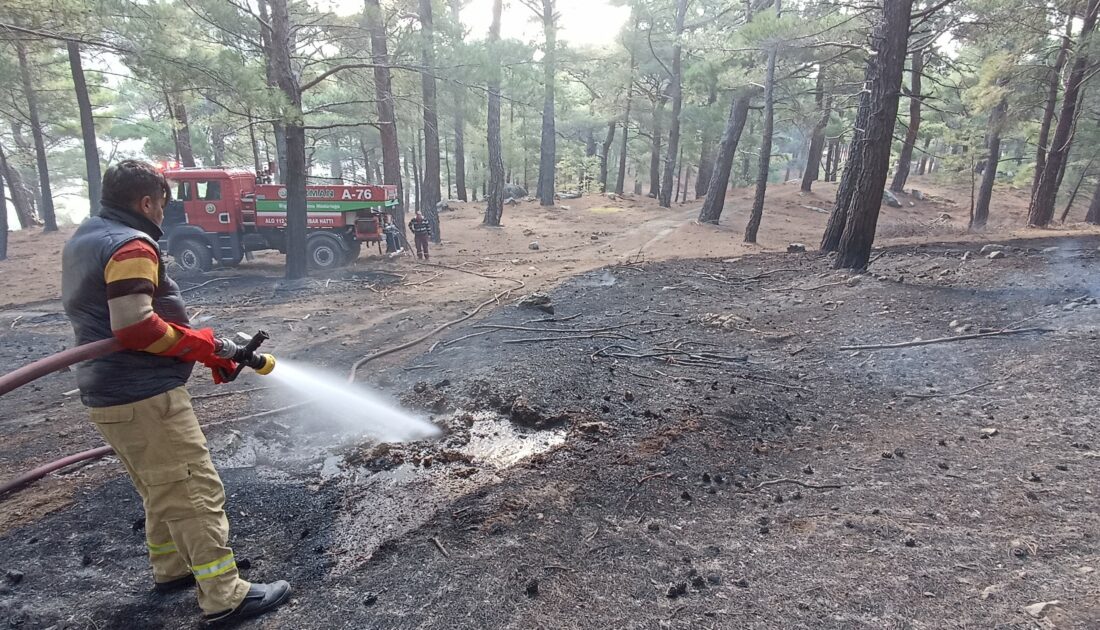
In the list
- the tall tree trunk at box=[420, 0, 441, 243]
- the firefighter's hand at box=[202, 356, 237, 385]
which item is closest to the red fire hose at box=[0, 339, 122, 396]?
the firefighter's hand at box=[202, 356, 237, 385]

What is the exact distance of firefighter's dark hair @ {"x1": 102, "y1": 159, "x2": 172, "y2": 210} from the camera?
2.68 m

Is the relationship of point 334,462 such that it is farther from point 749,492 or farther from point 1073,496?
point 1073,496

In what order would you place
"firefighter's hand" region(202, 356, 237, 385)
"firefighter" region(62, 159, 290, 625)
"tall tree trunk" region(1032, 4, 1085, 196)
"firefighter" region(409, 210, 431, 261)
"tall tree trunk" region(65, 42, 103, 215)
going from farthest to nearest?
"tall tree trunk" region(65, 42, 103, 215)
"firefighter" region(409, 210, 431, 261)
"tall tree trunk" region(1032, 4, 1085, 196)
"firefighter's hand" region(202, 356, 237, 385)
"firefighter" region(62, 159, 290, 625)

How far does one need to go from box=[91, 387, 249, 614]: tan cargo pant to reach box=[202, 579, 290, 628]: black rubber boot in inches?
1.6

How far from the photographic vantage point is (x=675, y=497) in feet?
12.5

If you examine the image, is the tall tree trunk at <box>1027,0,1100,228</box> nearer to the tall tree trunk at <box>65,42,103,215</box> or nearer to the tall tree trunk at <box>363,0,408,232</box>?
the tall tree trunk at <box>363,0,408,232</box>

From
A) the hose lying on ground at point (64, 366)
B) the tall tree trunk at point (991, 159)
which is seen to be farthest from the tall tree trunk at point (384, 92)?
the tall tree trunk at point (991, 159)

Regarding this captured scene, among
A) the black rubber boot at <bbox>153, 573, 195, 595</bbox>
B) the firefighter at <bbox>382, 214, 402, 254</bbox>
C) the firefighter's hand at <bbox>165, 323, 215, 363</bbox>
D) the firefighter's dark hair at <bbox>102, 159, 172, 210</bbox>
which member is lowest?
the black rubber boot at <bbox>153, 573, 195, 595</bbox>

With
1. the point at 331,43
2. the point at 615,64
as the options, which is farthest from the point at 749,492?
the point at 615,64

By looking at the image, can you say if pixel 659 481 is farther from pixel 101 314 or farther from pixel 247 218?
pixel 247 218

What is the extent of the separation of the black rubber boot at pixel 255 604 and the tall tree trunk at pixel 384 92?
10.1 meters

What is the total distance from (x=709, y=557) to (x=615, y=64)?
2820 centimetres

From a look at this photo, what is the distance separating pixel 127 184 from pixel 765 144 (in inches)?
619

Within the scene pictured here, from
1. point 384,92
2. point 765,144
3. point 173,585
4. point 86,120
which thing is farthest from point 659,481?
point 86,120
